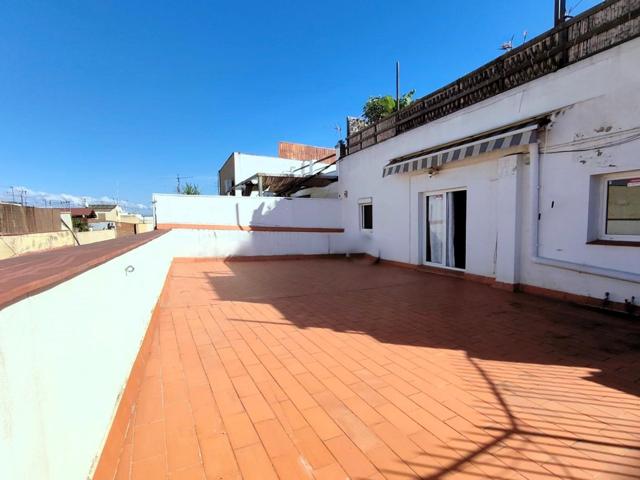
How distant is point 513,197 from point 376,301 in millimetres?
3432

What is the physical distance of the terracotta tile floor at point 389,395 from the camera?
6.76 feet

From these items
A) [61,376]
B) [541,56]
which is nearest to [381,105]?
[541,56]

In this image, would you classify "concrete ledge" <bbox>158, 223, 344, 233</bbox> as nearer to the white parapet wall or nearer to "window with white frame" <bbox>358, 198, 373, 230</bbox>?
the white parapet wall

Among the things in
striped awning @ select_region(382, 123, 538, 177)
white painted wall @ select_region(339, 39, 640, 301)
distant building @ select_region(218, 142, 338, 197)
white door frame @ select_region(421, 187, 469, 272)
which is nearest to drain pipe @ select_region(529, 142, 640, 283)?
white painted wall @ select_region(339, 39, 640, 301)

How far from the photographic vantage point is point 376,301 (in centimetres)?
597

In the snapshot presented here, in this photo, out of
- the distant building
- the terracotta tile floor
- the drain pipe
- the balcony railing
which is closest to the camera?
the terracotta tile floor

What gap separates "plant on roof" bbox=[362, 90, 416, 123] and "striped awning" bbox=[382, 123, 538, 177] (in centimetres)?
1149

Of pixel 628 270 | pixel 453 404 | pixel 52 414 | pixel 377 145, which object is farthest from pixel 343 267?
pixel 52 414

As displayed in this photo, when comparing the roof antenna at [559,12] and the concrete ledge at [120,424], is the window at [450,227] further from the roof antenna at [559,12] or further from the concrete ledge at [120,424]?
the concrete ledge at [120,424]

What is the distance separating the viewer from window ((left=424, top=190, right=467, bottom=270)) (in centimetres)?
826

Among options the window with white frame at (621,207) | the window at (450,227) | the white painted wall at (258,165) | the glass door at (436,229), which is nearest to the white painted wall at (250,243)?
the glass door at (436,229)

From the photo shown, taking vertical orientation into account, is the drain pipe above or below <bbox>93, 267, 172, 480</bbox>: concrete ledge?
above

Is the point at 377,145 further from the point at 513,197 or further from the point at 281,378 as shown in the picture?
the point at 281,378

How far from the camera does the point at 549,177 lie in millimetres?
5801
